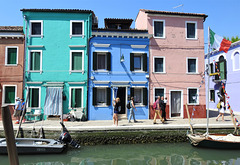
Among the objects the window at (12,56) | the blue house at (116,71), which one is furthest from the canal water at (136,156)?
the window at (12,56)

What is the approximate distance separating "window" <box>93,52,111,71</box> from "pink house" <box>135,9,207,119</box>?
10.6 feet

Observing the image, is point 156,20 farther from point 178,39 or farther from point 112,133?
point 112,133

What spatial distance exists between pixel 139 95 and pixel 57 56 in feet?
22.2

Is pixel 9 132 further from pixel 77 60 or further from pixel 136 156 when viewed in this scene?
pixel 77 60

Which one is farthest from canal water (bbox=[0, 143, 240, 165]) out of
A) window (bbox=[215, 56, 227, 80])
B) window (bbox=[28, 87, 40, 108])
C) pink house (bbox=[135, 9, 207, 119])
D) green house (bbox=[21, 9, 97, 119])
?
window (bbox=[215, 56, 227, 80])

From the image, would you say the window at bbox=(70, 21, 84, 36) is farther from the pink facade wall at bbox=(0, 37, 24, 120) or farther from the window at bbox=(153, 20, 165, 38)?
the window at bbox=(153, 20, 165, 38)

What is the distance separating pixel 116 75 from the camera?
14.1 metres

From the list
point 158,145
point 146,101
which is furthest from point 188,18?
point 158,145

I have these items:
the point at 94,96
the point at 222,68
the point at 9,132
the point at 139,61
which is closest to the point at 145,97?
the point at 139,61

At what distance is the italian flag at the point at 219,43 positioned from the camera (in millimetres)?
10172

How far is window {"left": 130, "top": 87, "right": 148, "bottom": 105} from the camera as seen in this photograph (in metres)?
14.1

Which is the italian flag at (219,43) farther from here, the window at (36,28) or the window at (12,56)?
the window at (12,56)

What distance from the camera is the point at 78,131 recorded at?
9.90m

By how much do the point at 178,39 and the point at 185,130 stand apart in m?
7.48
